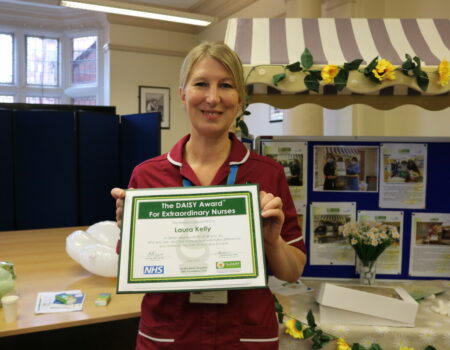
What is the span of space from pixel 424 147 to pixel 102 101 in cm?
652

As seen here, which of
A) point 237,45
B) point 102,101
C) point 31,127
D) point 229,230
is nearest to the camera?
point 229,230

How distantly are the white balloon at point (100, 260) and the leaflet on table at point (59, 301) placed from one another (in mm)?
197

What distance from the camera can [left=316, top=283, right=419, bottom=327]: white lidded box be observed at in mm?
1633

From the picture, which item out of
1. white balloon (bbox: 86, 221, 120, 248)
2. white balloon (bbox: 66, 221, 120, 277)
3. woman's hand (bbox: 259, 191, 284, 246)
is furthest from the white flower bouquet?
white balloon (bbox: 86, 221, 120, 248)

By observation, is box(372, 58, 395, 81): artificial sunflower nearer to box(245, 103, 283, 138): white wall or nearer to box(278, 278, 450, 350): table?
box(278, 278, 450, 350): table

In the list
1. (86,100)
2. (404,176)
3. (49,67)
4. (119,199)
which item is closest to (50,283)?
(119,199)

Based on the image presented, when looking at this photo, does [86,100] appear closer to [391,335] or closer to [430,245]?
[430,245]

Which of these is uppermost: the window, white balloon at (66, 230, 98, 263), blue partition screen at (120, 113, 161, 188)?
the window

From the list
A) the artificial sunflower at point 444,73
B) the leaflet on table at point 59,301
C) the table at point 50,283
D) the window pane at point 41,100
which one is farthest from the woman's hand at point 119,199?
the window pane at point 41,100

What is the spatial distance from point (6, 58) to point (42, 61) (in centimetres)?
60

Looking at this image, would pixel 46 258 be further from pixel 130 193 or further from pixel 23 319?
pixel 130 193

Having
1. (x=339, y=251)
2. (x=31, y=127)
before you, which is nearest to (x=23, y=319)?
(x=339, y=251)

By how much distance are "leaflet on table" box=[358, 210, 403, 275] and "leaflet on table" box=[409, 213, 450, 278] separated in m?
0.06

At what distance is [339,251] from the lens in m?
2.07
